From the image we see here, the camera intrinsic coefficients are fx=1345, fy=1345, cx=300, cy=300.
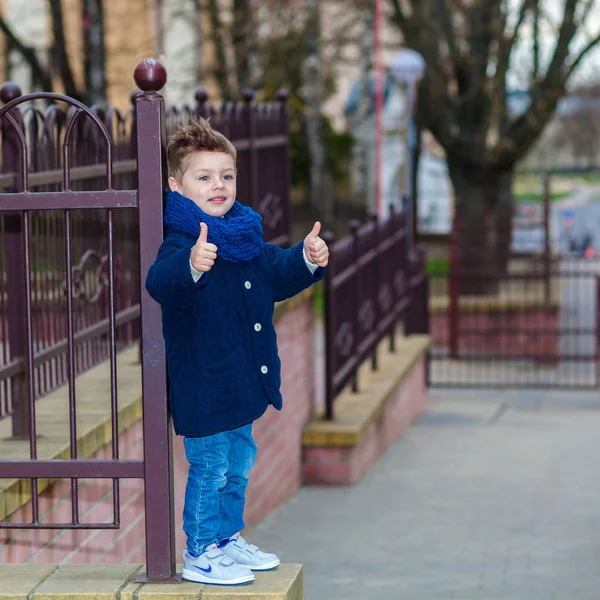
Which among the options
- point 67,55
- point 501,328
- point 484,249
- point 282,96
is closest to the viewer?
point 282,96

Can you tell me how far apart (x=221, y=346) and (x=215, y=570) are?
22.7 inches

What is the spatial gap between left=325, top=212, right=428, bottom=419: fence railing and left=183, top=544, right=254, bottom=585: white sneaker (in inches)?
174

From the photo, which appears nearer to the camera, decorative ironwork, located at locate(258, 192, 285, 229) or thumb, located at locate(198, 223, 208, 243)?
thumb, located at locate(198, 223, 208, 243)

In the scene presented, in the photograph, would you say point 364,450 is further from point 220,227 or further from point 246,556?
point 220,227

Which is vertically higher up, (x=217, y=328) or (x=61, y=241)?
(x=61, y=241)

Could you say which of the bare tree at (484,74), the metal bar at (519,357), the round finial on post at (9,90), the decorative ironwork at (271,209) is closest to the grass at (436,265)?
the bare tree at (484,74)

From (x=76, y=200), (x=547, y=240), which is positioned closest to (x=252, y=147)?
(x=76, y=200)

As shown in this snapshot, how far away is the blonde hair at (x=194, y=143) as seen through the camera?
3414 mm

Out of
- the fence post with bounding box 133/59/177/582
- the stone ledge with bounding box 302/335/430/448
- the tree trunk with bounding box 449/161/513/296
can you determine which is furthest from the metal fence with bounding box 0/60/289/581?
the tree trunk with bounding box 449/161/513/296

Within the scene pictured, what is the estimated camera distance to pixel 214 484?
3.50 meters

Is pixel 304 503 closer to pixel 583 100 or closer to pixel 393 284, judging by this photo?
pixel 393 284

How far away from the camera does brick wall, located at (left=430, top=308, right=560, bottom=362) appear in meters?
17.8

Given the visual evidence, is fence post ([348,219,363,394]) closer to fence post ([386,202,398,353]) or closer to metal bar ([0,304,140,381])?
fence post ([386,202,398,353])

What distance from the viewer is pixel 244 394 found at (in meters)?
3.41
